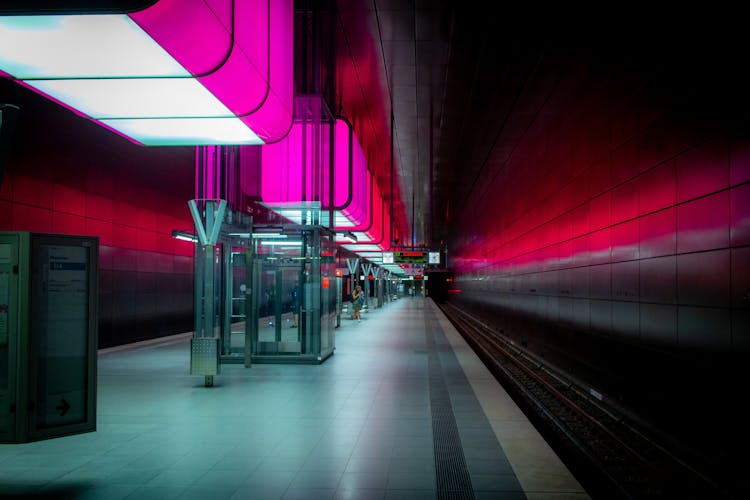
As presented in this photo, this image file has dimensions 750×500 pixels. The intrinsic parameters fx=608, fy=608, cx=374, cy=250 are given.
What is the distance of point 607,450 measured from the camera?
7.02 meters

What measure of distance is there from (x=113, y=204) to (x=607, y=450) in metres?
13.2

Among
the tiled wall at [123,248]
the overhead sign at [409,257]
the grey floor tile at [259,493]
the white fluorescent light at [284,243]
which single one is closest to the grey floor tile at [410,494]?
the grey floor tile at [259,493]

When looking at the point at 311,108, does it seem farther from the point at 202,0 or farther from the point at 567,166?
the point at 202,0

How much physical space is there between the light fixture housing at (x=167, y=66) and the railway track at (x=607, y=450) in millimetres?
5145

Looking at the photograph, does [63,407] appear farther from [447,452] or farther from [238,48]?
[238,48]

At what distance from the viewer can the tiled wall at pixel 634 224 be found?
19.7ft

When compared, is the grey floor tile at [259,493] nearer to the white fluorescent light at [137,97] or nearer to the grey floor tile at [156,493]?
the grey floor tile at [156,493]

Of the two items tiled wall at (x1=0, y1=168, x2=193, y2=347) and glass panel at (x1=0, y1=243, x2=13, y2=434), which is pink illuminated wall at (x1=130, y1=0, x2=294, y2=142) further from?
tiled wall at (x1=0, y1=168, x2=193, y2=347)

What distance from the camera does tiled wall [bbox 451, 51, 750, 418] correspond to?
6004 mm

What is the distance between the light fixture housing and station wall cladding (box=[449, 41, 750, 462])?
4.64 m

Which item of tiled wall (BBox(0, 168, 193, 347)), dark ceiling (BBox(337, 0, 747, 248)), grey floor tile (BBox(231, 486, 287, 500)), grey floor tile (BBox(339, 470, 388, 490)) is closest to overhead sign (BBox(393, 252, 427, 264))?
dark ceiling (BBox(337, 0, 747, 248))

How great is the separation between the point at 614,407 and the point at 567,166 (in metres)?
5.64

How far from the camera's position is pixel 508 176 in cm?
2091

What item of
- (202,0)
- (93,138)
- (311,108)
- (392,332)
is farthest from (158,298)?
(202,0)
